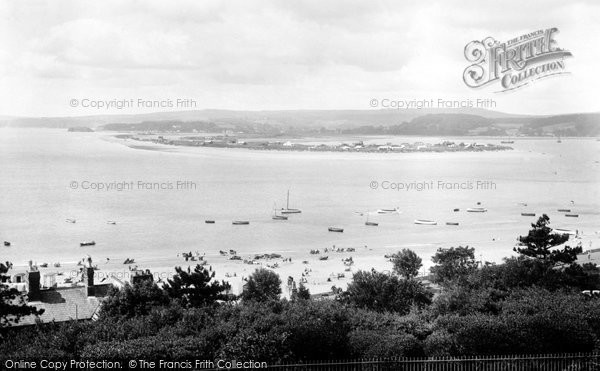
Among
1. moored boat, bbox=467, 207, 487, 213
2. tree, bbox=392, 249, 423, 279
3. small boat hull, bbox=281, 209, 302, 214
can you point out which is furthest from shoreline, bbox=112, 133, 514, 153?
tree, bbox=392, 249, 423, 279

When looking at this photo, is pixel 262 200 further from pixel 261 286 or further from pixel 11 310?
pixel 11 310

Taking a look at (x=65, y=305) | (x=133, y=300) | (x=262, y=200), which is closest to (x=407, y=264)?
(x=133, y=300)

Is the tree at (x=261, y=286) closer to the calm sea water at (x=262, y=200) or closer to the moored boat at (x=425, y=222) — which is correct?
the calm sea water at (x=262, y=200)

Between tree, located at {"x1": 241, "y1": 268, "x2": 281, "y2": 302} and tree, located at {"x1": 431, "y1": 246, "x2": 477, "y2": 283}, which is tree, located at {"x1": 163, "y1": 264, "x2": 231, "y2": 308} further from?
tree, located at {"x1": 431, "y1": 246, "x2": 477, "y2": 283}

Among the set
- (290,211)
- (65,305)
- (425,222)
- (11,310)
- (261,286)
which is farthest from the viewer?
(290,211)

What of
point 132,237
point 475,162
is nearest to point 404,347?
point 132,237

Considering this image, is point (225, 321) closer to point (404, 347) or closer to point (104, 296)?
point (404, 347)

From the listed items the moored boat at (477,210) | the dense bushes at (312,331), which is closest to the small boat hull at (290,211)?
the moored boat at (477,210)

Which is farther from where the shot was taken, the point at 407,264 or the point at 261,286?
the point at 407,264
